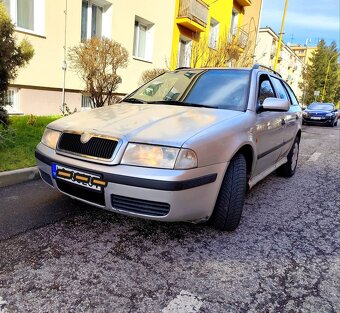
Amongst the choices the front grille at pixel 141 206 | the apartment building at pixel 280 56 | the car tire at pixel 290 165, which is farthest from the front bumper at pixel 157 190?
the apartment building at pixel 280 56

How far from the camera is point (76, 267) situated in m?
2.36

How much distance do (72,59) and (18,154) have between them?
4.72 metres

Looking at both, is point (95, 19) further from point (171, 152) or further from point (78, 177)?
point (171, 152)

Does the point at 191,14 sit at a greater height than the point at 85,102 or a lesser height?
greater

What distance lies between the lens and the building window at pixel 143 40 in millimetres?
12133

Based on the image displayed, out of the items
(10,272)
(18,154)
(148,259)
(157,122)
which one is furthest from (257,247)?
(18,154)

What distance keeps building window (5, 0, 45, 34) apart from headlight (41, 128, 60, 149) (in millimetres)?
5912

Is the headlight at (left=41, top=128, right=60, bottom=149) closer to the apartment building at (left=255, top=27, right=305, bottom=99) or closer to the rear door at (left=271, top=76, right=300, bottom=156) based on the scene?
the rear door at (left=271, top=76, right=300, bottom=156)

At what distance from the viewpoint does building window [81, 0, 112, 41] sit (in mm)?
9641

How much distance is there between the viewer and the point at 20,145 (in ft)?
16.8

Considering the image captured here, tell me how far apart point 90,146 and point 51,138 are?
0.59 metres

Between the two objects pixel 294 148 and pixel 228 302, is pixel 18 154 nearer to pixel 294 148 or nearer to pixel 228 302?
pixel 228 302

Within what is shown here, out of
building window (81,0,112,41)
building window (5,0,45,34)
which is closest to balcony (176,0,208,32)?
building window (81,0,112,41)

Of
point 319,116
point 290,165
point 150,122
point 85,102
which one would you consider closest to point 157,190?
point 150,122
